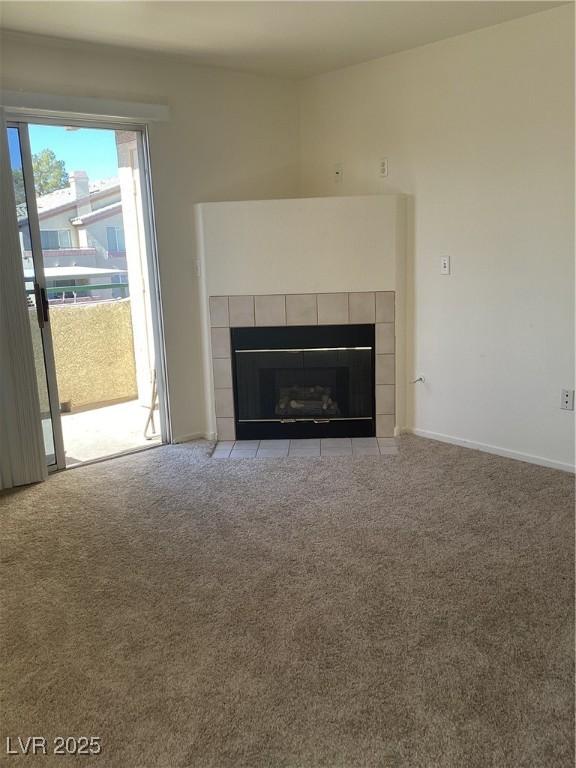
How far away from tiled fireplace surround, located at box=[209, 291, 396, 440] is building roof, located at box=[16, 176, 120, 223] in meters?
0.94

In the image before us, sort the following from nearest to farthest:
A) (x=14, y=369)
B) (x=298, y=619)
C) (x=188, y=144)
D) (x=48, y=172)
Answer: (x=298, y=619) < (x=14, y=369) < (x=48, y=172) < (x=188, y=144)

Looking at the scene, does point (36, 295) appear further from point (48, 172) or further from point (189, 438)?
point (189, 438)

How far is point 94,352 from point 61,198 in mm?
1242

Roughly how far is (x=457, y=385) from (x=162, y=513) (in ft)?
6.41

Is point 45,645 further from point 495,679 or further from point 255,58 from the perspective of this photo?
point 255,58

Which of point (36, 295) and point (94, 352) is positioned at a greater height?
point (36, 295)

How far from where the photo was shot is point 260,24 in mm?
3205

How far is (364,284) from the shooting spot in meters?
4.12

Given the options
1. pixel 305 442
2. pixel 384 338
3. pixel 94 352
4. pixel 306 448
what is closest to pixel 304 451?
pixel 306 448

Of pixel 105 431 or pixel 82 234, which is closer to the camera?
pixel 82 234

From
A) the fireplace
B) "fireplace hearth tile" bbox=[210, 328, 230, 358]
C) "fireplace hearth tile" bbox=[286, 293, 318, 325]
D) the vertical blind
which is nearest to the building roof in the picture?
the vertical blind

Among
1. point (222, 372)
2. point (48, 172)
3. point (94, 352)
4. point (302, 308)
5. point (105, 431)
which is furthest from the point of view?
point (94, 352)

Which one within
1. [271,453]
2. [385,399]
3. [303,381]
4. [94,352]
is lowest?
[271,453]

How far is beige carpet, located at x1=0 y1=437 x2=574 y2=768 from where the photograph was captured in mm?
1804
